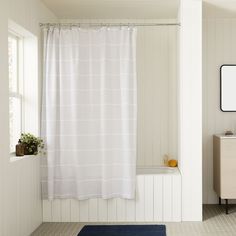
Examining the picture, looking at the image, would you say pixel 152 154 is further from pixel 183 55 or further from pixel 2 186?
pixel 2 186

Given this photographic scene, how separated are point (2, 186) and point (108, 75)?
1.83m

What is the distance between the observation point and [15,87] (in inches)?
181

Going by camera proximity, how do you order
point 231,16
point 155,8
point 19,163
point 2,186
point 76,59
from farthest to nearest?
1. point 231,16
2. point 155,8
3. point 76,59
4. point 19,163
5. point 2,186

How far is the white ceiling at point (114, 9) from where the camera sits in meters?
5.05

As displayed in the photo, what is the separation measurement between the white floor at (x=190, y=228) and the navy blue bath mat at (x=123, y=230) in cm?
8

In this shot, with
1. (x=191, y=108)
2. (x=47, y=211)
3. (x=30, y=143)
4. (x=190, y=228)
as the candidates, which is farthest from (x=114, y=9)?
(x=190, y=228)

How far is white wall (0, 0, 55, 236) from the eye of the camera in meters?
3.72

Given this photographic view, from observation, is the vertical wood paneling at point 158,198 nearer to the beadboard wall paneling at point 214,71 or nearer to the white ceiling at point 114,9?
the beadboard wall paneling at point 214,71

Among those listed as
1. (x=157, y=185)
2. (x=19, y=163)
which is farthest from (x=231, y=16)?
(x=19, y=163)

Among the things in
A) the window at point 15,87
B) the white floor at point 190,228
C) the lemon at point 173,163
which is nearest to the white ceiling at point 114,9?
the window at point 15,87

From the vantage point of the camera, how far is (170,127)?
5.92 metres

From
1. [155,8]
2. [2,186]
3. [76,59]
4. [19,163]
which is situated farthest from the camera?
[155,8]

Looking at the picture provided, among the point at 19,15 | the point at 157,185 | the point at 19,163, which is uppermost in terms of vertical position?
the point at 19,15

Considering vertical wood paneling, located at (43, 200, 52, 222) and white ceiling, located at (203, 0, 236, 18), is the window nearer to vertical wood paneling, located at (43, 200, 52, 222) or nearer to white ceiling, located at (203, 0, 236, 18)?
vertical wood paneling, located at (43, 200, 52, 222)
